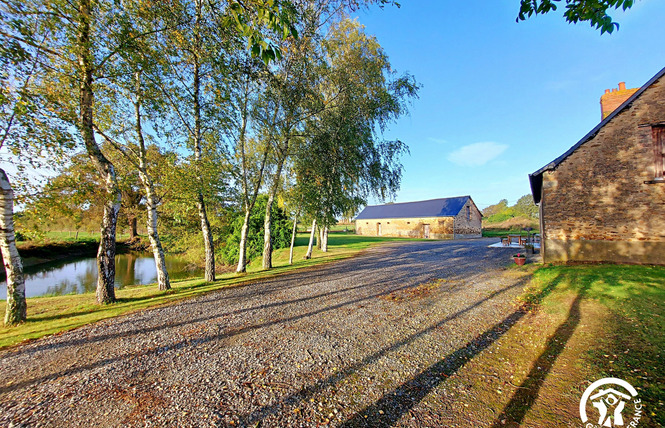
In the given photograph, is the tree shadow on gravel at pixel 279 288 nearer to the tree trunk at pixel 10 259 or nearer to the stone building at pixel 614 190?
the tree trunk at pixel 10 259

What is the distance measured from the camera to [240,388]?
3340 millimetres

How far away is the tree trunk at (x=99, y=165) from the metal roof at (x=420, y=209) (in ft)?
123

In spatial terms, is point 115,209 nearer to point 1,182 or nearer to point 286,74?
point 1,182

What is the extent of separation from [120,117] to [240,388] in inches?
404

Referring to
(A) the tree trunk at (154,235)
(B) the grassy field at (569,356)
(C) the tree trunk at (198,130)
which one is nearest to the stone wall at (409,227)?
(B) the grassy field at (569,356)

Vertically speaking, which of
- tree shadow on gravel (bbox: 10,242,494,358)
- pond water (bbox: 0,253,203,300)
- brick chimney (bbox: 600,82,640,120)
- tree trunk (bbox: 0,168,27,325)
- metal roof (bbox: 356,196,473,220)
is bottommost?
pond water (bbox: 0,253,203,300)

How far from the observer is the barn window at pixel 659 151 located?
367 inches

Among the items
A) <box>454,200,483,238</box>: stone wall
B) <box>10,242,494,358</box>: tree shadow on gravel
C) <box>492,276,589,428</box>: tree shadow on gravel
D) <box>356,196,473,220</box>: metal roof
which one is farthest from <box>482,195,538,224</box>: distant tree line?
<box>492,276,589,428</box>: tree shadow on gravel

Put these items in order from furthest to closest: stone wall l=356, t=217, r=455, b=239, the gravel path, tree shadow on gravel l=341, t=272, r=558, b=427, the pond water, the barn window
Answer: stone wall l=356, t=217, r=455, b=239 → the pond water → the barn window → the gravel path → tree shadow on gravel l=341, t=272, r=558, b=427

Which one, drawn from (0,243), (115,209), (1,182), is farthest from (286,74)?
(0,243)

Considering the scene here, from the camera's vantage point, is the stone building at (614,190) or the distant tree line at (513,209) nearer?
the stone building at (614,190)

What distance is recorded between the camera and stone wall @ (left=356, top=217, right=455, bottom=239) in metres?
37.0

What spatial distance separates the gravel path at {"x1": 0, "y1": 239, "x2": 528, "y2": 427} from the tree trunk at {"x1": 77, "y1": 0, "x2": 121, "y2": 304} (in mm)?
2150

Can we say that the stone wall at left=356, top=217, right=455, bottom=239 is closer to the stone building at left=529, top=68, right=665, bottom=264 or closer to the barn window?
the stone building at left=529, top=68, right=665, bottom=264
